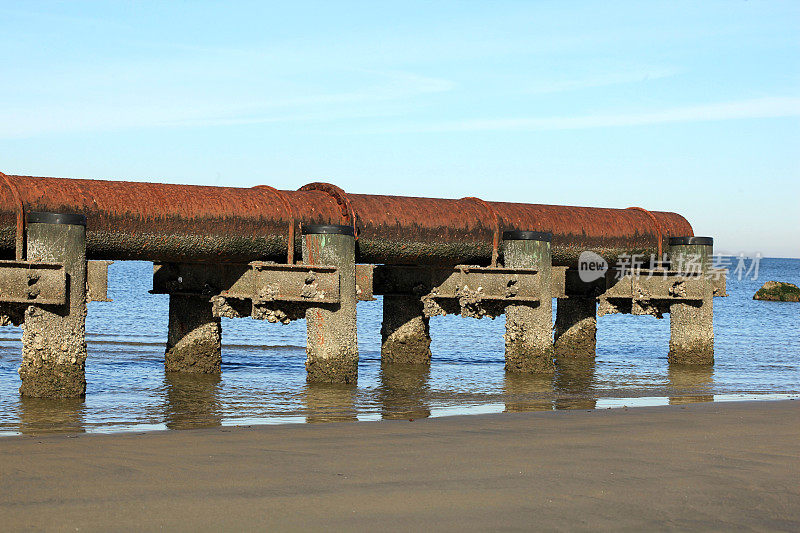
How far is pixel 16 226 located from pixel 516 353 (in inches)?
343

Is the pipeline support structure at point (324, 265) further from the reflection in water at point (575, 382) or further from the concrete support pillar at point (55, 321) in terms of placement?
the reflection in water at point (575, 382)

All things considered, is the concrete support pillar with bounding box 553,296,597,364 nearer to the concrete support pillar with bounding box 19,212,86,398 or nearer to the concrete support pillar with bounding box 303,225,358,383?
the concrete support pillar with bounding box 303,225,358,383

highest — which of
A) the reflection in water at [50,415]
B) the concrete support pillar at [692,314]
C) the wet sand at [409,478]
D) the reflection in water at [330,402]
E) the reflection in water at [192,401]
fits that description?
the concrete support pillar at [692,314]

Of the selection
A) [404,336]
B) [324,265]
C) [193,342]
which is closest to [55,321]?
[324,265]

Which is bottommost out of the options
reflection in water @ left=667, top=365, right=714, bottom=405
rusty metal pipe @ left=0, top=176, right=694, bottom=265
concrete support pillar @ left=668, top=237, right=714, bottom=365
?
reflection in water @ left=667, top=365, right=714, bottom=405

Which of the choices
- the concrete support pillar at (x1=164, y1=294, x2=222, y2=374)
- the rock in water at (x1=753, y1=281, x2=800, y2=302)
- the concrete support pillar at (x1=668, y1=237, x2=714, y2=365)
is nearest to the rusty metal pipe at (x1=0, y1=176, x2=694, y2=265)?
the concrete support pillar at (x1=668, y1=237, x2=714, y2=365)

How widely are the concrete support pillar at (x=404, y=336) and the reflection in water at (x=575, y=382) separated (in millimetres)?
2821

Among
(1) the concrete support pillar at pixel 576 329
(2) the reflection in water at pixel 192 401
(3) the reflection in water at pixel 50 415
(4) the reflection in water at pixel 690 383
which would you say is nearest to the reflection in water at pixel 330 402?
(2) the reflection in water at pixel 192 401

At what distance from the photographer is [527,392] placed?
15.2 m

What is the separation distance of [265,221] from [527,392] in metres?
4.86

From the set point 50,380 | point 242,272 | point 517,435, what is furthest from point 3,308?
point 517,435

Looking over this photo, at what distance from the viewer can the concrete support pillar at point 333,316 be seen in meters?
14.5

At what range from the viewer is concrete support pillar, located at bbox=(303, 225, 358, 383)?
1452 centimetres

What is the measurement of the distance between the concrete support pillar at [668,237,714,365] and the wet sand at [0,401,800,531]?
375 inches
